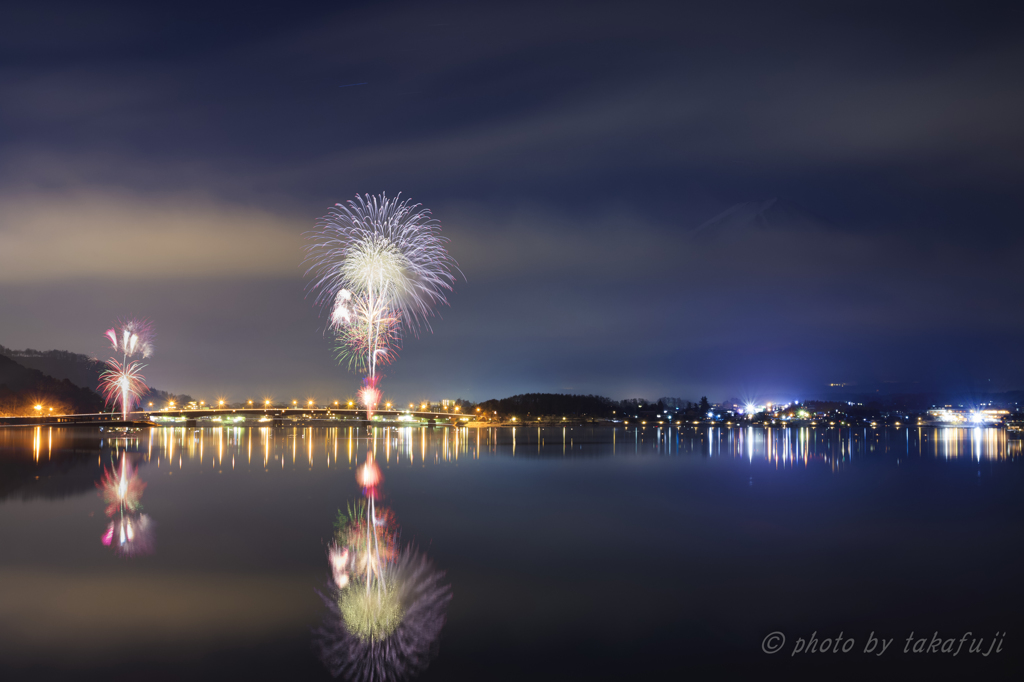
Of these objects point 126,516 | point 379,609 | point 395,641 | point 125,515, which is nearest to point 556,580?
point 379,609

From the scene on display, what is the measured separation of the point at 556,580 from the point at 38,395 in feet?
635

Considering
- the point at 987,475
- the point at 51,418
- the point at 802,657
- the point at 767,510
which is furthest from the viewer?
the point at 51,418

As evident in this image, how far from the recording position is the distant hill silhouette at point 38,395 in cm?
15625

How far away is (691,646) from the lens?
35.2 ft

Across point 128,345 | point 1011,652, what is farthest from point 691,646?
point 128,345

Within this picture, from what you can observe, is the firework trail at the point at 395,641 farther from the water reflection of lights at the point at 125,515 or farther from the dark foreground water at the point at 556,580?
the water reflection of lights at the point at 125,515

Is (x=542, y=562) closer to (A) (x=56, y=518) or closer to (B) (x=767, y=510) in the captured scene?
(B) (x=767, y=510)

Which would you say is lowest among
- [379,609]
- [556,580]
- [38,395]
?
[38,395]

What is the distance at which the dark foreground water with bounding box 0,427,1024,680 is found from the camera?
33.2ft

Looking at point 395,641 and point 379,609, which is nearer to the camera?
point 395,641

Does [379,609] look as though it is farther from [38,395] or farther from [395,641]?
[38,395]

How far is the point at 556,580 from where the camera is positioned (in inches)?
578

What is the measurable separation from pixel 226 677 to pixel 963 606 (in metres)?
12.3

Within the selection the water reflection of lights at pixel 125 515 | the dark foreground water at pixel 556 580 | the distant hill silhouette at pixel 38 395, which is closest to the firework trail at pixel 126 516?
the water reflection of lights at pixel 125 515
